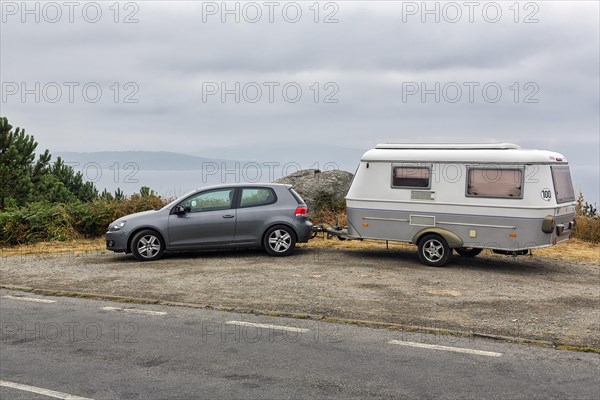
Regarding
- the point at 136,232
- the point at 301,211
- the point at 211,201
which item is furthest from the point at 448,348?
the point at 136,232

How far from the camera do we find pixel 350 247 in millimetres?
16219

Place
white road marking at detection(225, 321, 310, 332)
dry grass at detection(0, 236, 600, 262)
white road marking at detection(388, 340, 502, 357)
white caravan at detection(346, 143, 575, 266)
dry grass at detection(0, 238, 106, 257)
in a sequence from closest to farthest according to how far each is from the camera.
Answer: white road marking at detection(388, 340, 502, 357), white road marking at detection(225, 321, 310, 332), white caravan at detection(346, 143, 575, 266), dry grass at detection(0, 236, 600, 262), dry grass at detection(0, 238, 106, 257)

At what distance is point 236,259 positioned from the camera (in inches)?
557

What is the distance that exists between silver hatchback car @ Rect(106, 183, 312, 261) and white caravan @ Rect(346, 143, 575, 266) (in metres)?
1.58

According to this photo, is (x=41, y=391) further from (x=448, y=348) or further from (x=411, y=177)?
(x=411, y=177)

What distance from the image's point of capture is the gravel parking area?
8602 millimetres

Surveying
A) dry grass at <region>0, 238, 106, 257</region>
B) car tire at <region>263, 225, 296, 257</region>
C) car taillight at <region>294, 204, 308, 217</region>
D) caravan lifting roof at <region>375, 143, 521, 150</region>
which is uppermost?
caravan lifting roof at <region>375, 143, 521, 150</region>

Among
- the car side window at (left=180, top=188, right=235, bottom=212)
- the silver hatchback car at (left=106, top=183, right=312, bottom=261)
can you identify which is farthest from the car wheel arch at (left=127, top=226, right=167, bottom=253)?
the car side window at (left=180, top=188, right=235, bottom=212)

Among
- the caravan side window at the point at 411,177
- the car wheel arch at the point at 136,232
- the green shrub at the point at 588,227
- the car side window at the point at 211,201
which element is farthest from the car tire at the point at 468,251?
the car wheel arch at the point at 136,232

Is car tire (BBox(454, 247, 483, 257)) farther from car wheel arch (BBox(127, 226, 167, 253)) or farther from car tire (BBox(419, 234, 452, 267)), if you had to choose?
car wheel arch (BBox(127, 226, 167, 253))

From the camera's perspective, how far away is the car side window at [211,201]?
47.0 ft

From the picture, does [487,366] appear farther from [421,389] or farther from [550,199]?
[550,199]

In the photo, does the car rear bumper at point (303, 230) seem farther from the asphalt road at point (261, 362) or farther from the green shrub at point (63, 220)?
the green shrub at point (63, 220)

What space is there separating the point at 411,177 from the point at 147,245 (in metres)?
6.05
